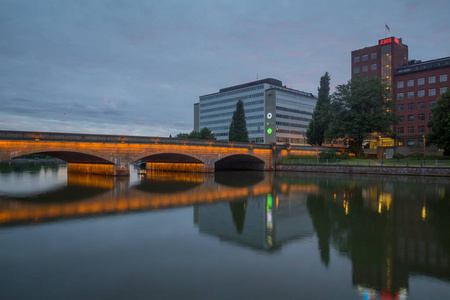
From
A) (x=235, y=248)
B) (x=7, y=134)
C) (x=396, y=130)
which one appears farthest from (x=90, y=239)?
(x=396, y=130)

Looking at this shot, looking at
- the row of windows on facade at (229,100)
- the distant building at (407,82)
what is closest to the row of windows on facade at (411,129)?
the distant building at (407,82)

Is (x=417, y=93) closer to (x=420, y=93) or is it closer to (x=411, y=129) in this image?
A: (x=420, y=93)

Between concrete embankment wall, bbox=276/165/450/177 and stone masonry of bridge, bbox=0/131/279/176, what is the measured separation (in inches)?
286

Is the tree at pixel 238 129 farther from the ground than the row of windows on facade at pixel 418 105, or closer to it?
closer to it

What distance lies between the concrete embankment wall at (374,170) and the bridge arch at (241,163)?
6.01 metres

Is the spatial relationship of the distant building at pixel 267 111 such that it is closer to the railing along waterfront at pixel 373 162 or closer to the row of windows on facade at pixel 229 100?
the row of windows on facade at pixel 229 100

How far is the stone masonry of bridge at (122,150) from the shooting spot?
119 feet

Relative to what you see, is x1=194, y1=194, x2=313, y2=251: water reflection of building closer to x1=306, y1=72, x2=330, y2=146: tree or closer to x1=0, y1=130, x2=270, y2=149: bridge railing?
x1=0, y1=130, x2=270, y2=149: bridge railing

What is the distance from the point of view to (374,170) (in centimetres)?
5084

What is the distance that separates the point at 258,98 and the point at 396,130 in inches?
2238

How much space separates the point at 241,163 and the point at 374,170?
2880cm

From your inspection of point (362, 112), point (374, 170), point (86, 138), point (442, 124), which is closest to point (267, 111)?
point (362, 112)

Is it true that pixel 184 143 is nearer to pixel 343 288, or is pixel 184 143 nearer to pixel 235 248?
pixel 235 248

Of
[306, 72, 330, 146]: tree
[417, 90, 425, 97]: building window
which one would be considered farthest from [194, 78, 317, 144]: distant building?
[417, 90, 425, 97]: building window
